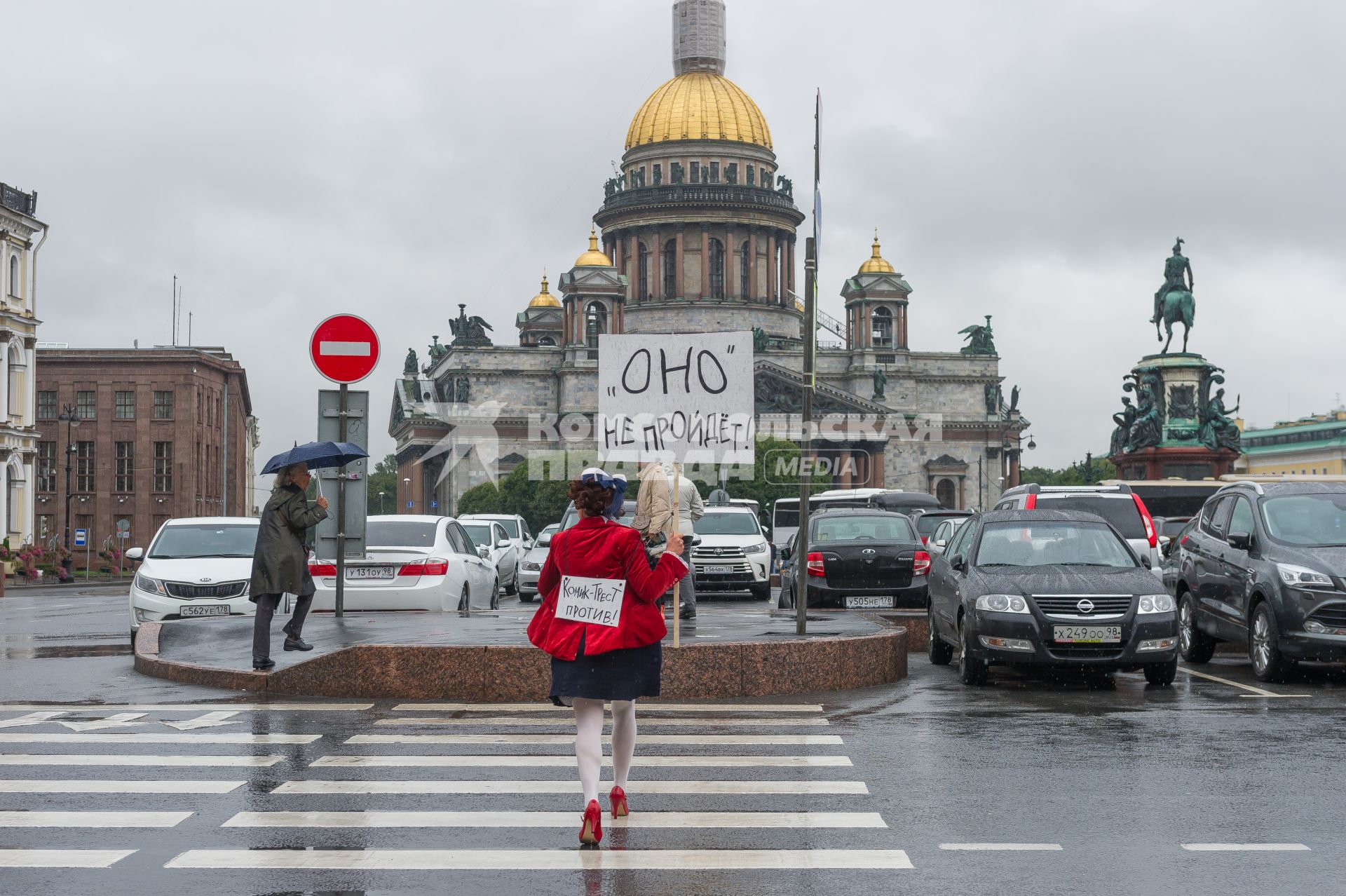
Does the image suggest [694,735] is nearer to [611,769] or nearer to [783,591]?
[611,769]

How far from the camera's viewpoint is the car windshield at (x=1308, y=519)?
50.7 feet

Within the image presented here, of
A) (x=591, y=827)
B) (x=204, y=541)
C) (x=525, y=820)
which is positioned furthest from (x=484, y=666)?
(x=204, y=541)

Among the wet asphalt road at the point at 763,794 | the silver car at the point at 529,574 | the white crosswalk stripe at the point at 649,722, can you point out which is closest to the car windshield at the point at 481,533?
the silver car at the point at 529,574

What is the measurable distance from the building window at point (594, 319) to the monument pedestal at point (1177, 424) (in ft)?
168

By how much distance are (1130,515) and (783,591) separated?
5.23 m

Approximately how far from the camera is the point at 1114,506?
21.8 meters

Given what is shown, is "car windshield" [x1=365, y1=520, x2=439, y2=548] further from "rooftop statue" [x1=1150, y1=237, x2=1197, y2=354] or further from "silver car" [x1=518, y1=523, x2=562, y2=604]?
"rooftop statue" [x1=1150, y1=237, x2=1197, y2=354]

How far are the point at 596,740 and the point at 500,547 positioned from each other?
81.2 feet

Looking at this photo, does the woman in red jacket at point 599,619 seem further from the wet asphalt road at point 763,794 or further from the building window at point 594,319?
the building window at point 594,319

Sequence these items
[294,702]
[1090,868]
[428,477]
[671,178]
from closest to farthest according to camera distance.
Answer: [1090,868]
[294,702]
[671,178]
[428,477]

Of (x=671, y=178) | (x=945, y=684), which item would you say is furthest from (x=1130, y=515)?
(x=671, y=178)

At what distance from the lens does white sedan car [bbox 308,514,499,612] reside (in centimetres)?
1867

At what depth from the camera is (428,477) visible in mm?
123750

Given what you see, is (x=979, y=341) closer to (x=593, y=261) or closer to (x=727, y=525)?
(x=593, y=261)
